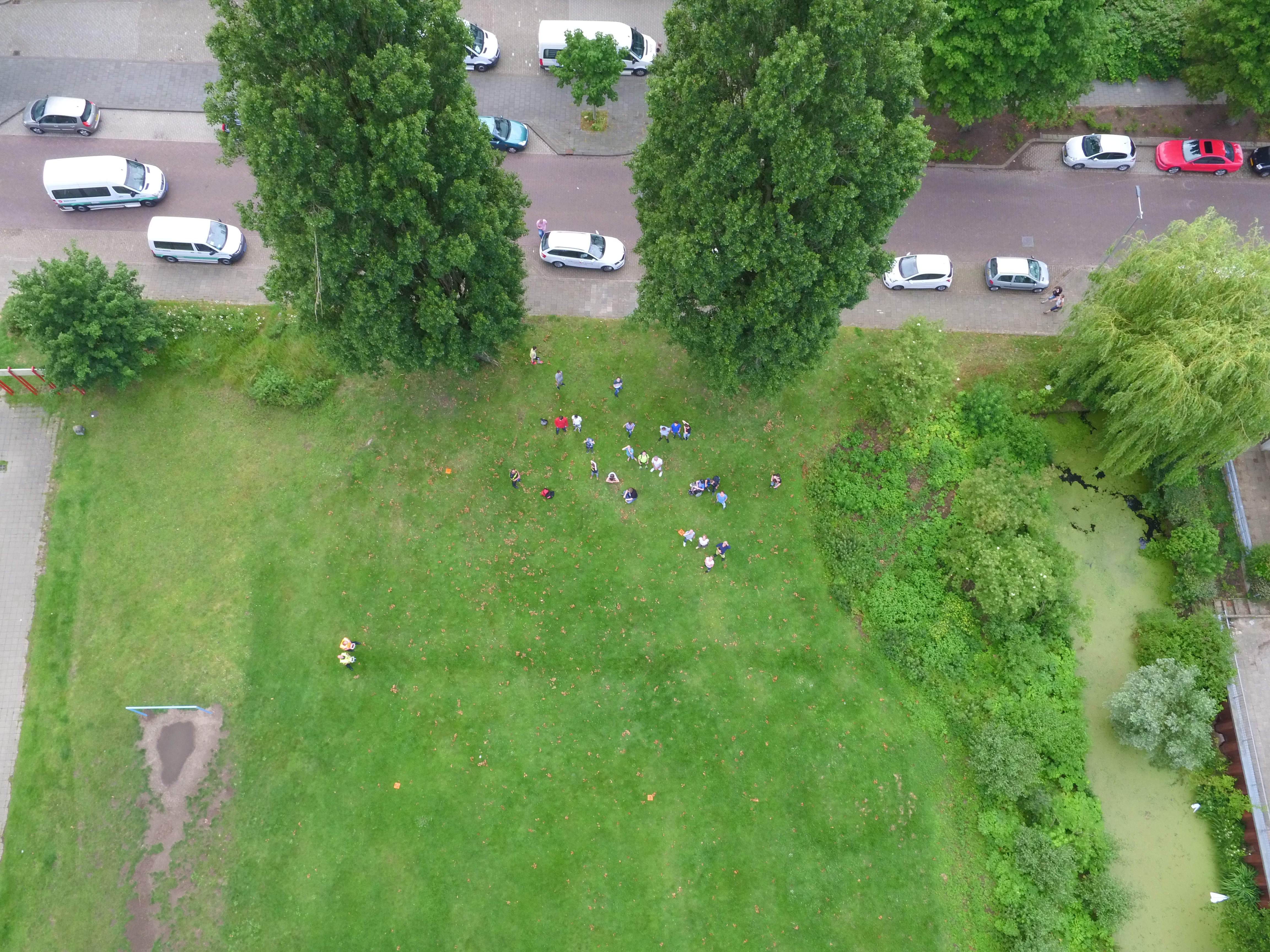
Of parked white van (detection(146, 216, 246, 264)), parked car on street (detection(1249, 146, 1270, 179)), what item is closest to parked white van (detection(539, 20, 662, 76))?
parked white van (detection(146, 216, 246, 264))

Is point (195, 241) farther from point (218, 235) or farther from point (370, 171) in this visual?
point (370, 171)

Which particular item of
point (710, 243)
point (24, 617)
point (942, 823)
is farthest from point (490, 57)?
point (942, 823)

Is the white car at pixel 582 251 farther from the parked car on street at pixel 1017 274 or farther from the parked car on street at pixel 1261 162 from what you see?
the parked car on street at pixel 1261 162

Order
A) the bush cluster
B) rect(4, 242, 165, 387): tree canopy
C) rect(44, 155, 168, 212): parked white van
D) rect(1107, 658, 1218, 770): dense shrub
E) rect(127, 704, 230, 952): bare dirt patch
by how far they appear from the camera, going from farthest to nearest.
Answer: rect(44, 155, 168, 212): parked white van → rect(4, 242, 165, 387): tree canopy → the bush cluster → rect(1107, 658, 1218, 770): dense shrub → rect(127, 704, 230, 952): bare dirt patch

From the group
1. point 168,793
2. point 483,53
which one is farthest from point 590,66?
point 168,793

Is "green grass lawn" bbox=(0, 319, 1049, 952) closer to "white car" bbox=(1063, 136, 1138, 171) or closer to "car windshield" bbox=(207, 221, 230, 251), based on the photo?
"car windshield" bbox=(207, 221, 230, 251)

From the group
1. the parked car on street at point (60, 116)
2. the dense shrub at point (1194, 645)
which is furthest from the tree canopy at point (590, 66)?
the dense shrub at point (1194, 645)
